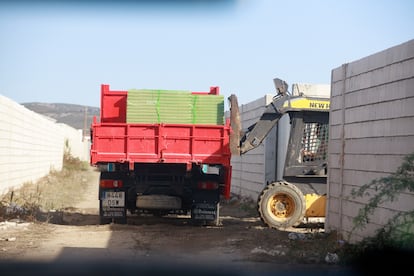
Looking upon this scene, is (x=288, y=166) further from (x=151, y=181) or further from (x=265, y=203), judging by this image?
(x=151, y=181)

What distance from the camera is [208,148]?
13.1m

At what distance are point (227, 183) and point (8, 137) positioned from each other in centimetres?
941

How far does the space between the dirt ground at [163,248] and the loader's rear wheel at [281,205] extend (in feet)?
1.01

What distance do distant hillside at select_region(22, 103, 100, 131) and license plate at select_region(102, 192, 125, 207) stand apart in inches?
5063

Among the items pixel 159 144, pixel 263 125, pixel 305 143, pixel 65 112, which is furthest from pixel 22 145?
pixel 65 112

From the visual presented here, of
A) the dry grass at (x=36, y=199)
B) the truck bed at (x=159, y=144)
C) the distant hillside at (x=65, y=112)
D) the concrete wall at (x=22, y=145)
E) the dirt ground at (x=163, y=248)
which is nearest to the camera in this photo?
the dirt ground at (x=163, y=248)

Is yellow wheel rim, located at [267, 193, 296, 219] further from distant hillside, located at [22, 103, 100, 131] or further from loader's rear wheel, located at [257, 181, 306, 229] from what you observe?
distant hillside, located at [22, 103, 100, 131]

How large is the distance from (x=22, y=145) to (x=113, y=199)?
1077cm

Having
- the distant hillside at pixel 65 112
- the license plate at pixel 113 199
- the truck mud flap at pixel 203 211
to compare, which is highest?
the distant hillside at pixel 65 112

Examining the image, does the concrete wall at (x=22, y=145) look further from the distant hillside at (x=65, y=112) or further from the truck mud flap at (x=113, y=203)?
the distant hillside at (x=65, y=112)

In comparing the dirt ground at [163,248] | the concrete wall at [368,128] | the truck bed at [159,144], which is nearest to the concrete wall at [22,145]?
the dirt ground at [163,248]

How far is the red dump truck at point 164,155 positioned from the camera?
12992 millimetres

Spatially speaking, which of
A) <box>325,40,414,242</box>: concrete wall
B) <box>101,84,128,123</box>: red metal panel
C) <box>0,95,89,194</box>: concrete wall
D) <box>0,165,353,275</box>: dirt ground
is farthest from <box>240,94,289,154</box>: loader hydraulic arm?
<box>0,95,89,194</box>: concrete wall

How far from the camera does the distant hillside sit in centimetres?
14425
